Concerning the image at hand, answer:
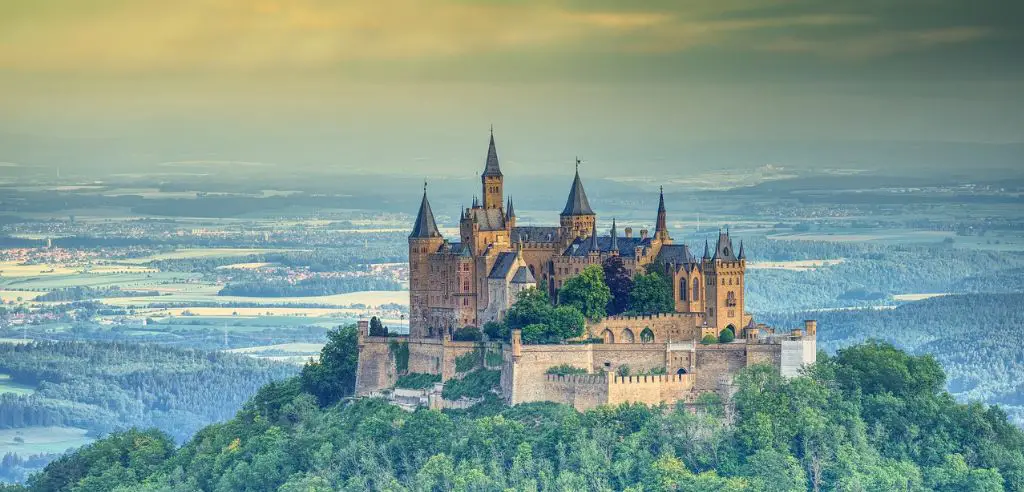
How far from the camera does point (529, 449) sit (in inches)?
3000

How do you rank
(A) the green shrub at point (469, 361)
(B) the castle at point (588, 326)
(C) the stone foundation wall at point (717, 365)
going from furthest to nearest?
1. (A) the green shrub at point (469, 361)
2. (C) the stone foundation wall at point (717, 365)
3. (B) the castle at point (588, 326)

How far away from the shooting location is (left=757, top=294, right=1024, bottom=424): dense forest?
127750 mm

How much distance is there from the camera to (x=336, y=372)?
88250mm

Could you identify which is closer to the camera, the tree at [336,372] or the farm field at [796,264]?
the tree at [336,372]

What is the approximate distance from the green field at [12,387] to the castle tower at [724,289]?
79.3 meters

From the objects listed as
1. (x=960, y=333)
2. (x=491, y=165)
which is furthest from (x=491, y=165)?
(x=960, y=333)

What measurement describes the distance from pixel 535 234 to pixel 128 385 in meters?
68.3

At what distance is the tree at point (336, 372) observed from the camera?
3465 inches

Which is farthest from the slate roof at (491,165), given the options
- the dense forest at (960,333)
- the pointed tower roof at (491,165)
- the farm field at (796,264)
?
the farm field at (796,264)

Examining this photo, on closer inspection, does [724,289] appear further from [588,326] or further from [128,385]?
[128,385]

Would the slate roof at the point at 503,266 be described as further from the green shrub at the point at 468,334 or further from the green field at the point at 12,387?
the green field at the point at 12,387

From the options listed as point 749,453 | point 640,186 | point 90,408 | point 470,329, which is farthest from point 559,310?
point 90,408

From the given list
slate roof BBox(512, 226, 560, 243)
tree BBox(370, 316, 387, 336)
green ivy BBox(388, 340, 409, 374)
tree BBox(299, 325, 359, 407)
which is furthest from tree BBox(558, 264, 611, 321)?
tree BBox(299, 325, 359, 407)

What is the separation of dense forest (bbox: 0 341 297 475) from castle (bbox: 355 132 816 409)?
2110 inches
